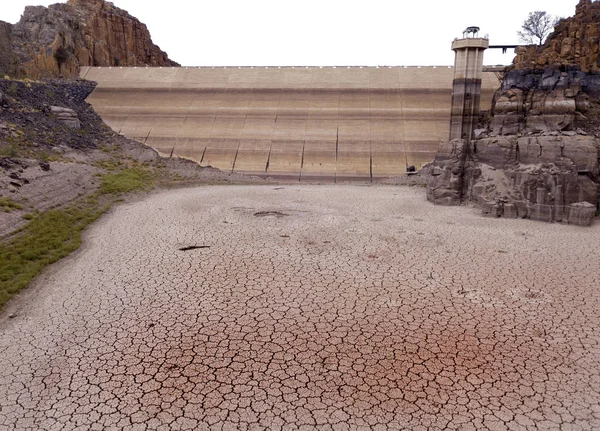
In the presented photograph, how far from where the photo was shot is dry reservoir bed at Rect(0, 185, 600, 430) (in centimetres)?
654

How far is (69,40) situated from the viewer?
37406 millimetres

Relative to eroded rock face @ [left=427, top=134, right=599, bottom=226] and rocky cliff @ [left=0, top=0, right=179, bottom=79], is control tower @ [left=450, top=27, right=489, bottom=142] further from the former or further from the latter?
rocky cliff @ [left=0, top=0, right=179, bottom=79]

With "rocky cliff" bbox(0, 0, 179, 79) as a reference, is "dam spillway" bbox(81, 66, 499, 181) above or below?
below

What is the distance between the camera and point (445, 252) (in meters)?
13.1

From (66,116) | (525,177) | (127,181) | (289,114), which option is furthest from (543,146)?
(66,116)

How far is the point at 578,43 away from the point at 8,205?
3081cm

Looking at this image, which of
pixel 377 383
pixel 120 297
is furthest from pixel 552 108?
pixel 120 297

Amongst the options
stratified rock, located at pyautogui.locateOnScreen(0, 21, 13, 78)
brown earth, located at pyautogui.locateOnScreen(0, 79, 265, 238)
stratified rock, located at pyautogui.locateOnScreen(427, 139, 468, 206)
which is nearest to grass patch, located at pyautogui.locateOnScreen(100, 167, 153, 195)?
brown earth, located at pyautogui.locateOnScreen(0, 79, 265, 238)

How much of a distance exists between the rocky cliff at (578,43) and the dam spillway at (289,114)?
503 centimetres

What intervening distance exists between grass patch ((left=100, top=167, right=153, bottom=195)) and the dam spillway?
4.89 m

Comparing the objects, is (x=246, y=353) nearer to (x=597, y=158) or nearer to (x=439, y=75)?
(x=597, y=158)

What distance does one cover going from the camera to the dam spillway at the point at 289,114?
28.3 metres

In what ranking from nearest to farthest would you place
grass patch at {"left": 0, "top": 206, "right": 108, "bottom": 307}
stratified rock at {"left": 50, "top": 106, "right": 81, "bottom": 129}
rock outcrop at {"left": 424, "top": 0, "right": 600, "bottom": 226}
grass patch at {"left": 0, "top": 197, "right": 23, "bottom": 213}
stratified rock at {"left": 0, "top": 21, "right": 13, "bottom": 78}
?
grass patch at {"left": 0, "top": 206, "right": 108, "bottom": 307} < grass patch at {"left": 0, "top": 197, "right": 23, "bottom": 213} < rock outcrop at {"left": 424, "top": 0, "right": 600, "bottom": 226} < stratified rock at {"left": 50, "top": 106, "right": 81, "bottom": 129} < stratified rock at {"left": 0, "top": 21, "right": 13, "bottom": 78}

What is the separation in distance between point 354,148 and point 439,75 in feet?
35.9
